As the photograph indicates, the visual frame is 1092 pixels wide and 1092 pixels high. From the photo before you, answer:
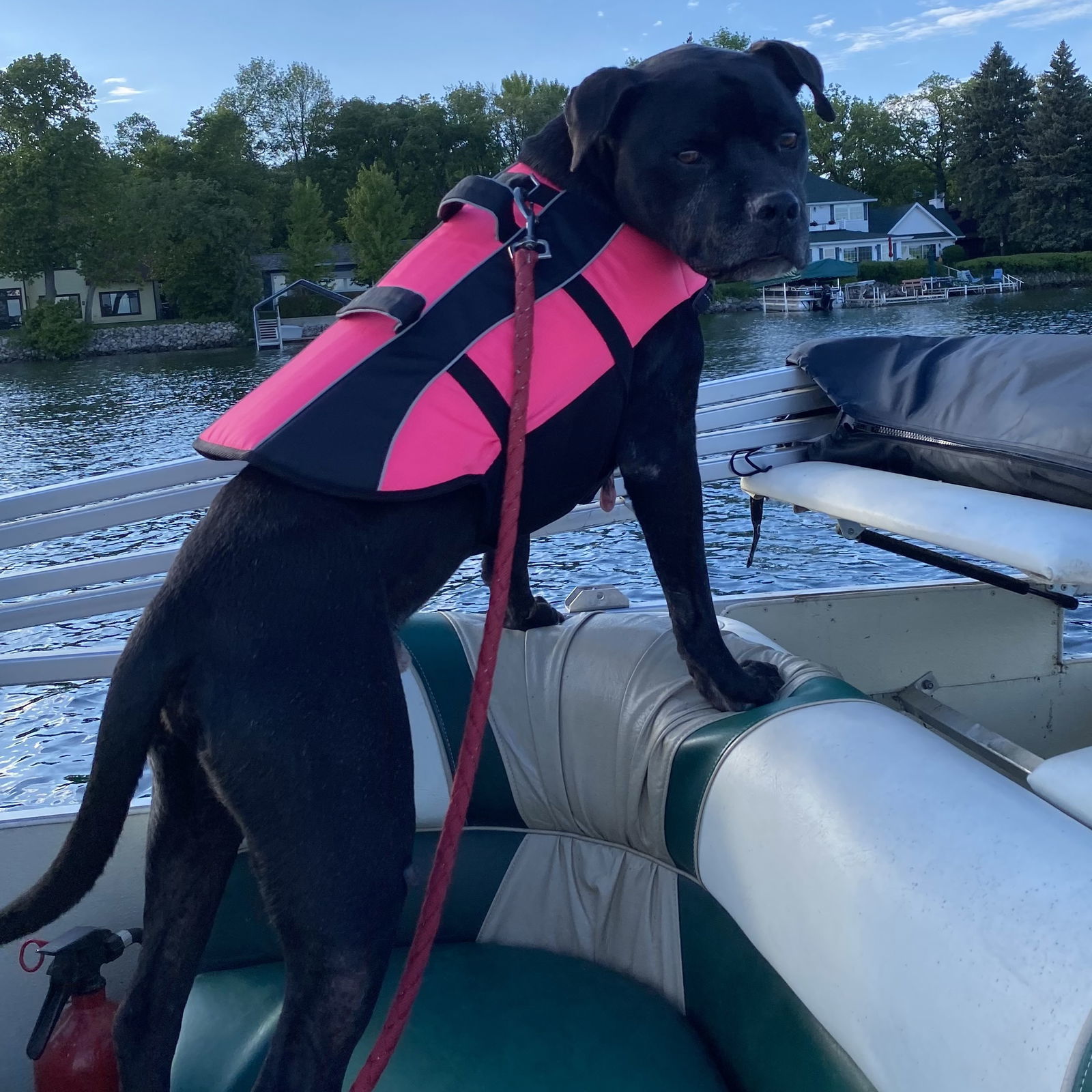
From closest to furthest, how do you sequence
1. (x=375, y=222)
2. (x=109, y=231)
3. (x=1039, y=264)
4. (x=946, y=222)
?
Result: (x=109, y=231) → (x=1039, y=264) → (x=375, y=222) → (x=946, y=222)

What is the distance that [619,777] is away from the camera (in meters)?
2.62

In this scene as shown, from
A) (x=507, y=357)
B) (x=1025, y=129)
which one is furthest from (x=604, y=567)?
(x=1025, y=129)

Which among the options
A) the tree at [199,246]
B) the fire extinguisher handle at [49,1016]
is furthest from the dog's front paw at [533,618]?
the tree at [199,246]

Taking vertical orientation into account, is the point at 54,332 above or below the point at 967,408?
above

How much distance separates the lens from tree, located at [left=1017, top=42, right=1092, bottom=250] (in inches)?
2473

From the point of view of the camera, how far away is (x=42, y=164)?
54.3 m

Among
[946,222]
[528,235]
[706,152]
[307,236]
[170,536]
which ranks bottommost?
[170,536]

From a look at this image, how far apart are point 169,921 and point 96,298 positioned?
66962 millimetres

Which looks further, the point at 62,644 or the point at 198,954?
the point at 62,644

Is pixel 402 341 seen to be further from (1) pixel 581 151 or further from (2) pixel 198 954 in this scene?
(2) pixel 198 954

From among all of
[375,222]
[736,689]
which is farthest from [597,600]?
[375,222]

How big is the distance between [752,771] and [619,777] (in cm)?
57

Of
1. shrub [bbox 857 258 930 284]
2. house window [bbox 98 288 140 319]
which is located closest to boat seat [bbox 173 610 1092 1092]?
shrub [bbox 857 258 930 284]

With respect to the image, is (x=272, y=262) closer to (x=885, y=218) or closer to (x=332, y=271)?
(x=332, y=271)
